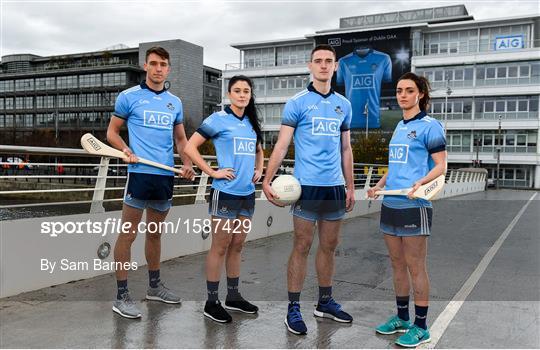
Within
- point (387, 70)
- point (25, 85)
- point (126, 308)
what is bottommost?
point (126, 308)

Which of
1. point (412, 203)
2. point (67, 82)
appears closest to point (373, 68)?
point (67, 82)

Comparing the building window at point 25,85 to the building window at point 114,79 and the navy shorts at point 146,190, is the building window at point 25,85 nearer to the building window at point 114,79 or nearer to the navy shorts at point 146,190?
the building window at point 114,79

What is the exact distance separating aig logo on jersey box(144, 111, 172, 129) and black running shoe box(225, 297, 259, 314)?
176cm

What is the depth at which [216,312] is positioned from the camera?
14.2ft

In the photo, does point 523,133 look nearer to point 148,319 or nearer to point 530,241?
point 530,241

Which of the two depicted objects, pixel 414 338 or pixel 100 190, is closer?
pixel 414 338

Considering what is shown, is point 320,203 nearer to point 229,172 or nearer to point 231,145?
point 229,172

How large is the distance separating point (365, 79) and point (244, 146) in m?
60.4

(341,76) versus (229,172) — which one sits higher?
(341,76)

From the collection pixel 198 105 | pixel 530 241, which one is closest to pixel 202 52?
pixel 198 105

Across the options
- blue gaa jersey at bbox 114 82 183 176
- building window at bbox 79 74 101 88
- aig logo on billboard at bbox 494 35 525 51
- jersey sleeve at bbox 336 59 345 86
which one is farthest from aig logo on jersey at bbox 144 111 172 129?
building window at bbox 79 74 101 88

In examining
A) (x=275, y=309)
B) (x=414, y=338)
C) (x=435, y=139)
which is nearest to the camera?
(x=414, y=338)

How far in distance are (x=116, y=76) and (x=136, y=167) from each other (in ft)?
287

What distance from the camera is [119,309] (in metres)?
4.37
